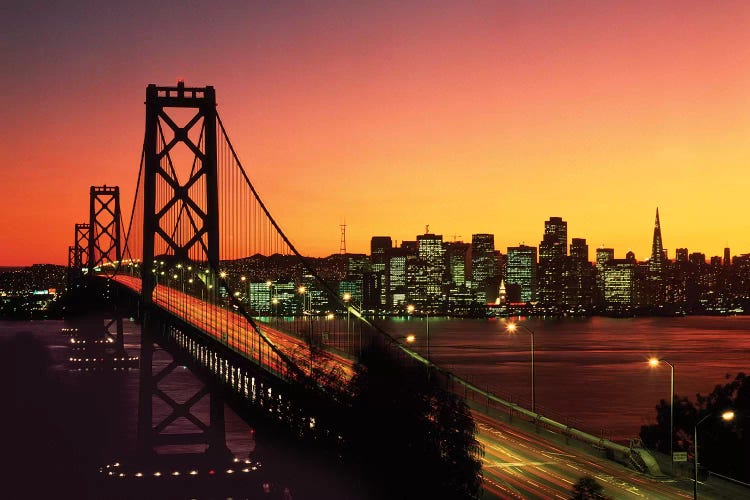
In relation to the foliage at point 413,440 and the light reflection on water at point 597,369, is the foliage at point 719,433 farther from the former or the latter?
the foliage at point 413,440

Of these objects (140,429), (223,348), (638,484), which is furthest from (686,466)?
(140,429)

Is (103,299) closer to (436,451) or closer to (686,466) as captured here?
(686,466)

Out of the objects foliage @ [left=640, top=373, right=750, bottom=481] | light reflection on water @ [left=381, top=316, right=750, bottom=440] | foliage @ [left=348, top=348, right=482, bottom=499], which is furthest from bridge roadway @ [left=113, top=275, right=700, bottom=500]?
light reflection on water @ [left=381, top=316, right=750, bottom=440]

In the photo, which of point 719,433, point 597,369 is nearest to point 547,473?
point 719,433

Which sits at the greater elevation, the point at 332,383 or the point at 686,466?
the point at 332,383

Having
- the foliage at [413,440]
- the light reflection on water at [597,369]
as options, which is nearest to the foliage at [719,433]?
the light reflection on water at [597,369]

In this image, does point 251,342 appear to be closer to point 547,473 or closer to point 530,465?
point 530,465
